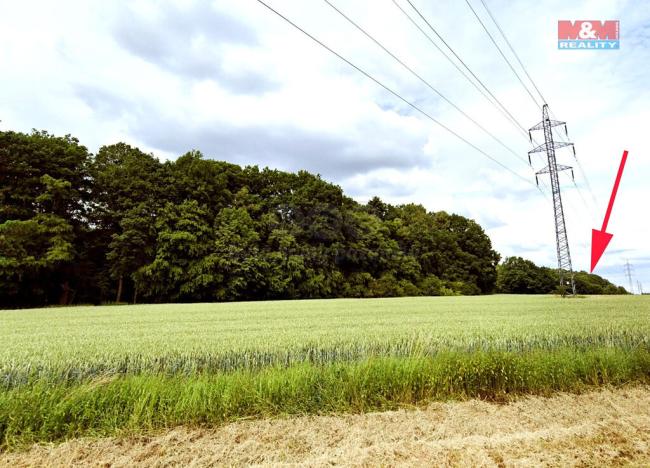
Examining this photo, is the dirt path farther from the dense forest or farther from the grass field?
the dense forest

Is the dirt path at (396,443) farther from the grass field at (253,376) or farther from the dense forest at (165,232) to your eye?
the dense forest at (165,232)

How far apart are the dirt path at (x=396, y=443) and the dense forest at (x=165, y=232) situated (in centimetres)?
3015

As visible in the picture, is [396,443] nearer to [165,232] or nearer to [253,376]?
[253,376]

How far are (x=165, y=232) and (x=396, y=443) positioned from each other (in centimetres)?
3257

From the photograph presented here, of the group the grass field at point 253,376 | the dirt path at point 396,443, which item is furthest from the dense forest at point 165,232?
the dirt path at point 396,443

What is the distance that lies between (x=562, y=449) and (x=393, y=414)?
1.90m

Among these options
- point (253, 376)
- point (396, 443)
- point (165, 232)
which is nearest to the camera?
point (396, 443)

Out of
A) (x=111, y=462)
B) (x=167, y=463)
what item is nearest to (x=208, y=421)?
(x=167, y=463)

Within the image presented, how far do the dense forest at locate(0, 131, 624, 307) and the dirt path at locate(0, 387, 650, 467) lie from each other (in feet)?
98.9

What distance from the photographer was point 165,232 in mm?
32500

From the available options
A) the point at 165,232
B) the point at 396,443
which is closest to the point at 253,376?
the point at 396,443

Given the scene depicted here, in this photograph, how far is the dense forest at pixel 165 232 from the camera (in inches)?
1192

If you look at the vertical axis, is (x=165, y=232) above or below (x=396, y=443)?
above

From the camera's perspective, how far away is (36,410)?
4.16 meters
